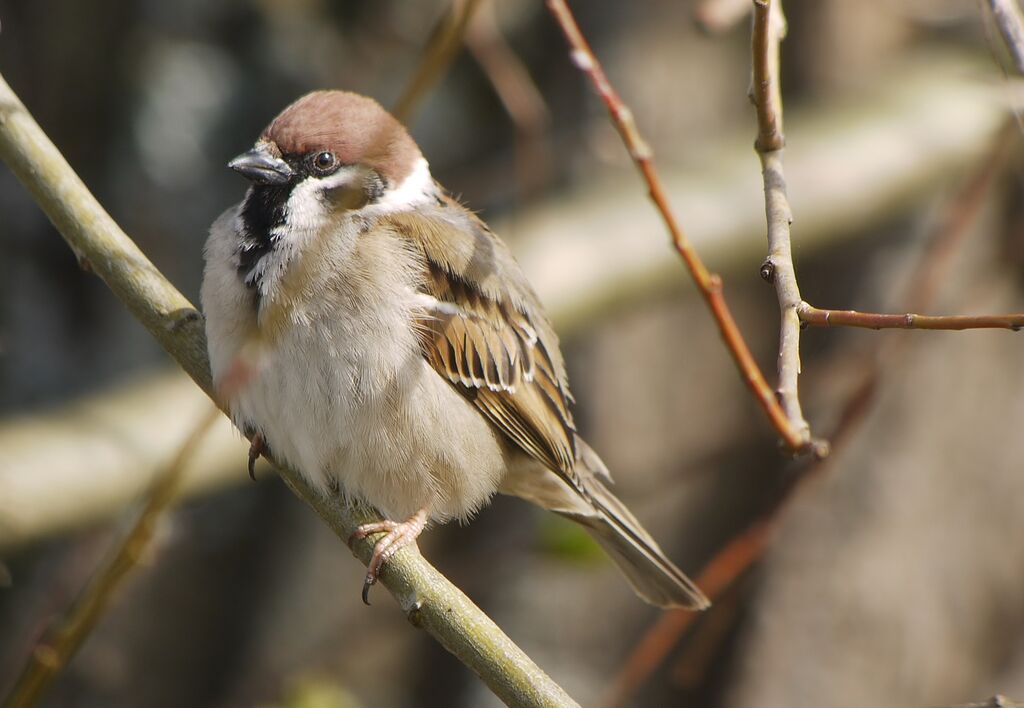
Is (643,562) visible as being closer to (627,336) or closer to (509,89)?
(509,89)

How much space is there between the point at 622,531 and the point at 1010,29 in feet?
5.26

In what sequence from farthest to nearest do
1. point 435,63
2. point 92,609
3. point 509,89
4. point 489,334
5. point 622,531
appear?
point 509,89 < point 622,531 < point 489,334 < point 435,63 < point 92,609

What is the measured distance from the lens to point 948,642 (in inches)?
201

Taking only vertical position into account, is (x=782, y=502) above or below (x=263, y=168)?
below

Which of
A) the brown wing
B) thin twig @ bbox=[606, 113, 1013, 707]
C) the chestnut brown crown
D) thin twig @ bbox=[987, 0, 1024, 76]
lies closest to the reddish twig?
thin twig @ bbox=[606, 113, 1013, 707]

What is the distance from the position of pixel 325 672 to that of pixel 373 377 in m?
2.20

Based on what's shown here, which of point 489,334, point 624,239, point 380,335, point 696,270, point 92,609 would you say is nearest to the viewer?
point 92,609

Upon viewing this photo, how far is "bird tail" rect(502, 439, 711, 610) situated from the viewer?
119 inches

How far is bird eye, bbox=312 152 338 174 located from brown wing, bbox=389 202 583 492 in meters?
0.19

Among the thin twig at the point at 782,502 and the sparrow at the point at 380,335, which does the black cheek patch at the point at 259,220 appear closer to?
the sparrow at the point at 380,335

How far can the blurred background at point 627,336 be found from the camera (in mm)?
4477

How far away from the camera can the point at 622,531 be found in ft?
10.0

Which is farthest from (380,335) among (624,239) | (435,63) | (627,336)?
(627,336)

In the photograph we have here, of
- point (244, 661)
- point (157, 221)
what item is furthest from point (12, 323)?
point (244, 661)
